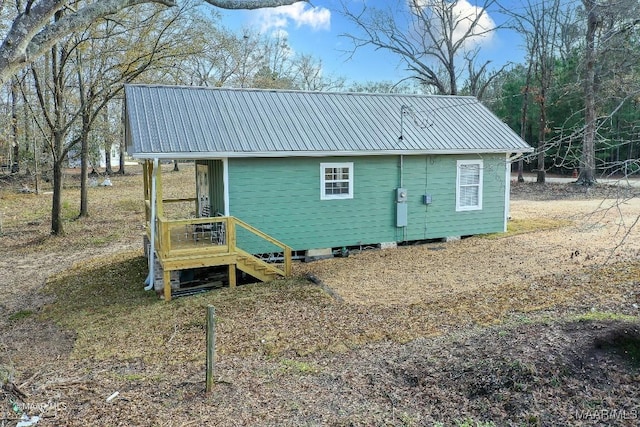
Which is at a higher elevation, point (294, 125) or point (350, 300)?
point (294, 125)

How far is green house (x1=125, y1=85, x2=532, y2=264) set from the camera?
32.6 ft

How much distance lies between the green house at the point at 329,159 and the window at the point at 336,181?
0.02 meters

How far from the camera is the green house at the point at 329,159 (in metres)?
9.95

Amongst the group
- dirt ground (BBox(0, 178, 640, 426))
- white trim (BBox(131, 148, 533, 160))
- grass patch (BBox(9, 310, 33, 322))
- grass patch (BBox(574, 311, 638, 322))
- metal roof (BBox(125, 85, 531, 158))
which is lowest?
grass patch (BBox(9, 310, 33, 322))

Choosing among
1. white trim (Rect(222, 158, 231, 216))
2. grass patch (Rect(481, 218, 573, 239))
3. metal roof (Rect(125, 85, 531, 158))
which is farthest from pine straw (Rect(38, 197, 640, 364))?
metal roof (Rect(125, 85, 531, 158))

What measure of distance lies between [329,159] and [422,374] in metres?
6.78

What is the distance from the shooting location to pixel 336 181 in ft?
35.6

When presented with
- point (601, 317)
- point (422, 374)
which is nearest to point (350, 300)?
point (422, 374)

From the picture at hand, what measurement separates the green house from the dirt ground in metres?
2.91

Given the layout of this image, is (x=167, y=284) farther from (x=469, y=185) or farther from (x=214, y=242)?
(x=469, y=185)

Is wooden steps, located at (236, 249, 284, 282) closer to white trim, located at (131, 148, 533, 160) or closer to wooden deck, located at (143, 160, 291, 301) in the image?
wooden deck, located at (143, 160, 291, 301)

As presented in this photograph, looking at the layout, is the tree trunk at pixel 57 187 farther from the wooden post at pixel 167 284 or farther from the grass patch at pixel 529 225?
the grass patch at pixel 529 225

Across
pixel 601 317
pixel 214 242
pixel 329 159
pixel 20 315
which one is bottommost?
pixel 20 315

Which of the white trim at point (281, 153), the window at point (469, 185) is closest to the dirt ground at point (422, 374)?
the white trim at point (281, 153)
